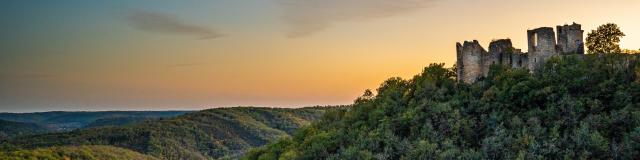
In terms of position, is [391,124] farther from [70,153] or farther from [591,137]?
[70,153]

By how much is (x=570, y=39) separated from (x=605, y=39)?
13.7 ft

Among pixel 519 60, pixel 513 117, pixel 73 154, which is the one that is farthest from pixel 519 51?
pixel 73 154

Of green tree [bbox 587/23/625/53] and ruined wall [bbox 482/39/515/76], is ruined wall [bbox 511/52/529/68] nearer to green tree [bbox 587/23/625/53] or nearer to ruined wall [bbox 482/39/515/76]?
ruined wall [bbox 482/39/515/76]

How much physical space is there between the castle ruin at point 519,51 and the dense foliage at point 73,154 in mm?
132056

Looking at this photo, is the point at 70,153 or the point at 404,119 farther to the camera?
the point at 70,153

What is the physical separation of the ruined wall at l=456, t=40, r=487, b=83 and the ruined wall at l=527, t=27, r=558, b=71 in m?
4.74

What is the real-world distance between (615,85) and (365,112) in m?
A: 23.4

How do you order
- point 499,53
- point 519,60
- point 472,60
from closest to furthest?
point 519,60 → point 499,53 → point 472,60

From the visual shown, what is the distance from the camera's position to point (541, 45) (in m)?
43.1

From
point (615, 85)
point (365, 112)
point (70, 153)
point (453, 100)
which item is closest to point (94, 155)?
point (70, 153)

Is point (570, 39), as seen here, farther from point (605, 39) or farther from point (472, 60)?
point (472, 60)

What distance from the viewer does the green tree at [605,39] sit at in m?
44.3

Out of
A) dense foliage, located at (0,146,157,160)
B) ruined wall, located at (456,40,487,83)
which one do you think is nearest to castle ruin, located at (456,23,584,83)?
ruined wall, located at (456,40,487,83)

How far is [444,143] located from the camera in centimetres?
4412
